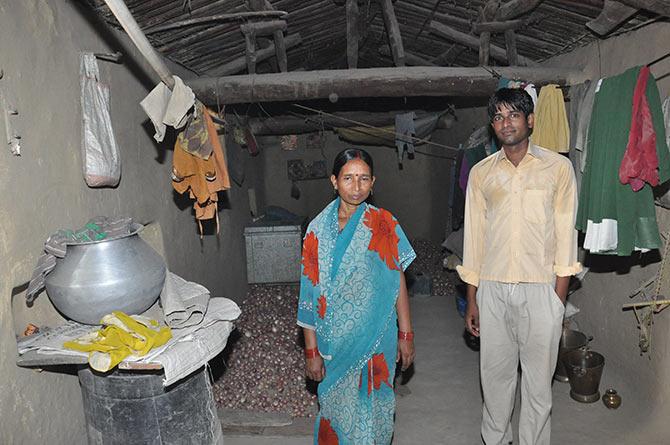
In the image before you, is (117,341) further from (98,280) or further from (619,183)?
(619,183)

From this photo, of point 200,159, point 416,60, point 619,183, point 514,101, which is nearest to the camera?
point 514,101

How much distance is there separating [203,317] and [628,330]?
12.3ft

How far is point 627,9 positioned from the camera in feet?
12.6

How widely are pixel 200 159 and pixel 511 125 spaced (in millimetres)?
2415

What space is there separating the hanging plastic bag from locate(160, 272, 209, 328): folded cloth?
0.89m

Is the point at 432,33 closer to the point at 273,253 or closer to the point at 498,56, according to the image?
the point at 498,56

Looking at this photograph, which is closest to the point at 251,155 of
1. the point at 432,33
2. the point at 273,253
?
the point at 273,253

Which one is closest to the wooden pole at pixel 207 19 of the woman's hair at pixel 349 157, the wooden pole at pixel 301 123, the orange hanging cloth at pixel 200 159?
the orange hanging cloth at pixel 200 159

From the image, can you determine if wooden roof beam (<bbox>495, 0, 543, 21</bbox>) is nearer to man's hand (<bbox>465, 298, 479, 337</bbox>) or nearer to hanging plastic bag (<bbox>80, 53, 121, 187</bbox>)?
man's hand (<bbox>465, 298, 479, 337</bbox>)

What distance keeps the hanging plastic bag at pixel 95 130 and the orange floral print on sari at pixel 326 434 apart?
2.19m

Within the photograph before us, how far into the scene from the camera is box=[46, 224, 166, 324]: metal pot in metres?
2.63

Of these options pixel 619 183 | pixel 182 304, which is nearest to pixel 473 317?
pixel 619 183

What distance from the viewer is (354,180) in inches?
112

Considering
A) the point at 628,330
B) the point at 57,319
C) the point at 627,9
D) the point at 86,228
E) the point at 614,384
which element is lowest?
the point at 614,384
